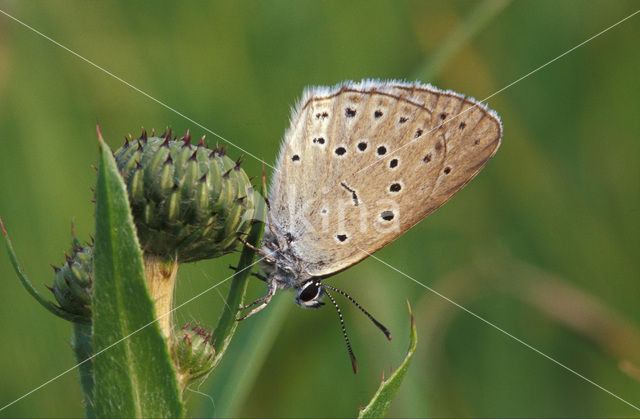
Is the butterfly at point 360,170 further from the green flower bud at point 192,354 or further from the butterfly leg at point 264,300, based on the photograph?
the green flower bud at point 192,354

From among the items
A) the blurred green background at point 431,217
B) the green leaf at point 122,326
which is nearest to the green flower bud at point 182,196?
the green leaf at point 122,326

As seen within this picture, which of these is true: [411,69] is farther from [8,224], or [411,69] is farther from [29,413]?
[29,413]

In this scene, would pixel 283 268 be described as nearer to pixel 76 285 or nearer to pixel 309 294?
pixel 309 294

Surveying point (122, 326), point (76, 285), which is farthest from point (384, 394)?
point (76, 285)

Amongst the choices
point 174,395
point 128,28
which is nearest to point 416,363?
point 174,395

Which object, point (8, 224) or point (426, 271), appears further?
point (426, 271)

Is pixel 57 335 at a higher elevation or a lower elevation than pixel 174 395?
higher
